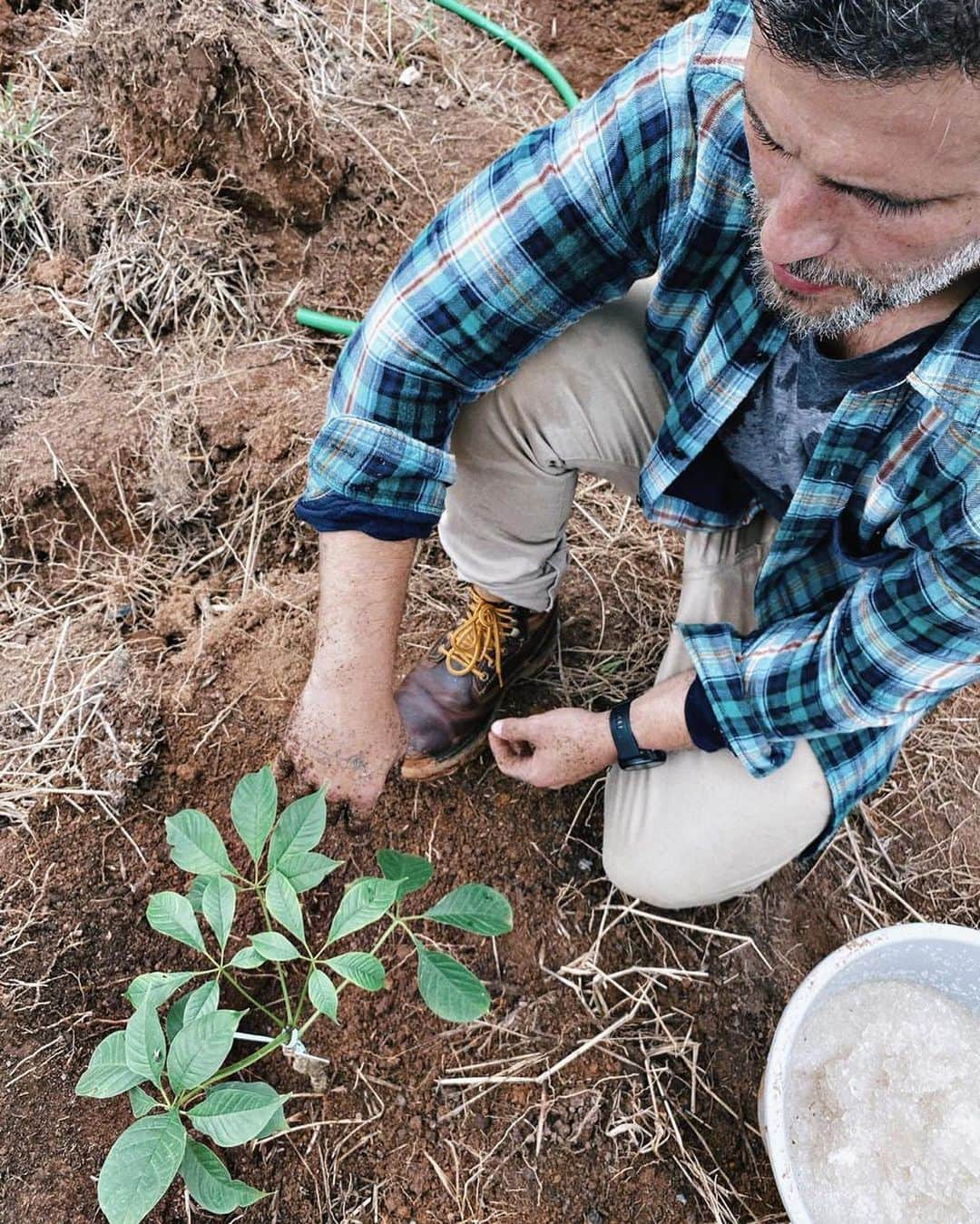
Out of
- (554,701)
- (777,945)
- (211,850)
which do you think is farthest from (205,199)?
(777,945)

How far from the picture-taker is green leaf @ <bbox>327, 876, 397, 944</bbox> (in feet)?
3.01

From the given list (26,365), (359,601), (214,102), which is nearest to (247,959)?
(359,601)

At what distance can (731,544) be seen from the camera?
4.47ft

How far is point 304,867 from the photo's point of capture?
0.97m

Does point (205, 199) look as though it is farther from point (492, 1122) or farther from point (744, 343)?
point (492, 1122)

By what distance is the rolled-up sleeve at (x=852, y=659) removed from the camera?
97cm

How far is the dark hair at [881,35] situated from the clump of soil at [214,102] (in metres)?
1.32

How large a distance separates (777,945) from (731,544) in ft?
1.91

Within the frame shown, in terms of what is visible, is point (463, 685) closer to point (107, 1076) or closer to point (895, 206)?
point (107, 1076)

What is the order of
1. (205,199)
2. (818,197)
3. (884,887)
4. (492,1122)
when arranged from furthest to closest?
(205,199) → (884,887) → (492,1122) → (818,197)

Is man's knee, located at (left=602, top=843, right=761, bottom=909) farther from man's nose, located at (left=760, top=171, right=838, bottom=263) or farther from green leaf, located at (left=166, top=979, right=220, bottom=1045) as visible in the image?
man's nose, located at (left=760, top=171, right=838, bottom=263)

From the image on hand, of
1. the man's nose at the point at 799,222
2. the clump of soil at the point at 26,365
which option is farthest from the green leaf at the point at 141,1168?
the clump of soil at the point at 26,365

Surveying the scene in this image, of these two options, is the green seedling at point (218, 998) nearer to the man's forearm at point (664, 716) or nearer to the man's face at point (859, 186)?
the man's forearm at point (664, 716)

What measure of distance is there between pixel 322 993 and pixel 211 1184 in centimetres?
19
